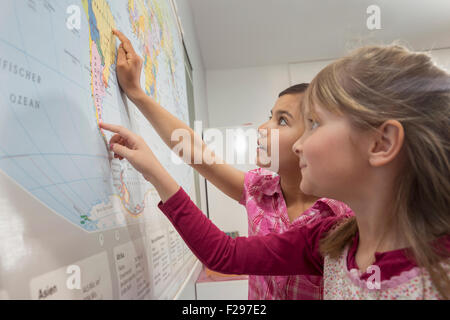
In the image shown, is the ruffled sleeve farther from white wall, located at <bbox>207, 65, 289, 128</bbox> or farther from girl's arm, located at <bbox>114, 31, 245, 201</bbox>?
white wall, located at <bbox>207, 65, 289, 128</bbox>

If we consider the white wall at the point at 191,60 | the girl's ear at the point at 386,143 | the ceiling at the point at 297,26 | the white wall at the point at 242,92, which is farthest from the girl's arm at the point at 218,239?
the white wall at the point at 242,92

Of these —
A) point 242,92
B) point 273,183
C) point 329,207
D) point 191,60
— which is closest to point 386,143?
point 329,207

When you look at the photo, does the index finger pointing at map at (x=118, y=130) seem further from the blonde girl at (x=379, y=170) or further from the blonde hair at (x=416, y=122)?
the blonde hair at (x=416, y=122)

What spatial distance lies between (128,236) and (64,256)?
7.1 inches

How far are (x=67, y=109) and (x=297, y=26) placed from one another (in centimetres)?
253

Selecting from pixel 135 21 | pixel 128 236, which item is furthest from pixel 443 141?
pixel 135 21

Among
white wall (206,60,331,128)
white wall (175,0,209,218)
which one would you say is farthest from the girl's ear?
white wall (206,60,331,128)

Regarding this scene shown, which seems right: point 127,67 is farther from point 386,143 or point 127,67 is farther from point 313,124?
point 386,143

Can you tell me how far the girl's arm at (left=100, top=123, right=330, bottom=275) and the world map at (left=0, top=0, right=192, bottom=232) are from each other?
0.13 feet

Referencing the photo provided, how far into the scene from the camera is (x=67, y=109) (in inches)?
13.8

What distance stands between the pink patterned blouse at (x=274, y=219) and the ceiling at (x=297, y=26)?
1.71 m

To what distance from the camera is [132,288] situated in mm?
482

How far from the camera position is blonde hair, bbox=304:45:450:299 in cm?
43

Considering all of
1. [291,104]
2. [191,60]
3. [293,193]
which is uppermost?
[191,60]
